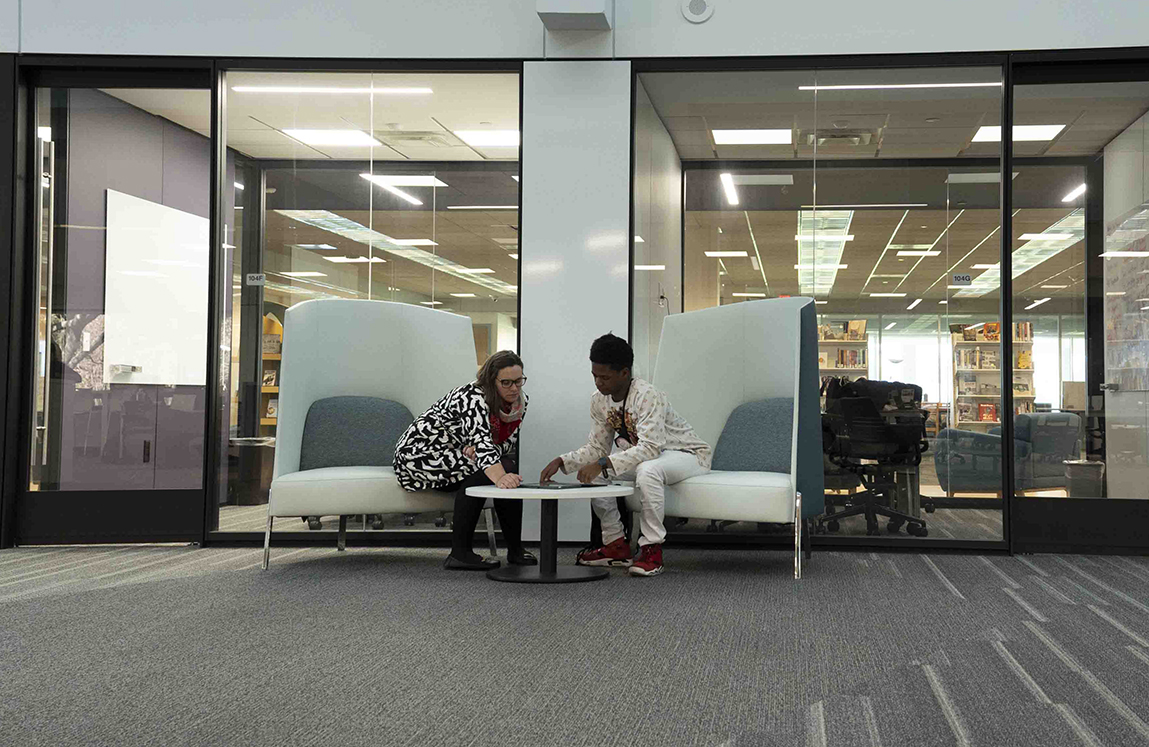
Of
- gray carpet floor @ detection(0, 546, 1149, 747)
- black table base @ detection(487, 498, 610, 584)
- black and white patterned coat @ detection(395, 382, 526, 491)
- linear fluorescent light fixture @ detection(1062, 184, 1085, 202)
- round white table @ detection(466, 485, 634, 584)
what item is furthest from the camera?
linear fluorescent light fixture @ detection(1062, 184, 1085, 202)

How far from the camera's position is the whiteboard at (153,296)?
5406 millimetres

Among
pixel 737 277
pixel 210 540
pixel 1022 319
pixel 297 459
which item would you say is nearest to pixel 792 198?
pixel 737 277

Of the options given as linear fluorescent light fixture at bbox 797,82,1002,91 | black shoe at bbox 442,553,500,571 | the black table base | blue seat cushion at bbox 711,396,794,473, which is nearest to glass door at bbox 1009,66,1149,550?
linear fluorescent light fixture at bbox 797,82,1002,91

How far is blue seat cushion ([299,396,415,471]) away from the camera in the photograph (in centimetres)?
496

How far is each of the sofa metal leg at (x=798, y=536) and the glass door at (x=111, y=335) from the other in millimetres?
3135

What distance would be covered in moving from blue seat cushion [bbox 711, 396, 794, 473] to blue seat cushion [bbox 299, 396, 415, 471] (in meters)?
1.65

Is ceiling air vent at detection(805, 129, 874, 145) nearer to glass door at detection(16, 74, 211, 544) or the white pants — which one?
the white pants

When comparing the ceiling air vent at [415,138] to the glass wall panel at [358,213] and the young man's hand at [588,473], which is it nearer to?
the glass wall panel at [358,213]

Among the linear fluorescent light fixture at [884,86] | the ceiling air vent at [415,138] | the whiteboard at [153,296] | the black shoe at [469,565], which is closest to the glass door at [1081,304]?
the linear fluorescent light fixture at [884,86]

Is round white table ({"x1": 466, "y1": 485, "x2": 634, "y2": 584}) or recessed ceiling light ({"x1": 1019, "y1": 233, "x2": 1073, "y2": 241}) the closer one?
round white table ({"x1": 466, "y1": 485, "x2": 634, "y2": 584})

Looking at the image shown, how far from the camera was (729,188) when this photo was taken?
5492 mm

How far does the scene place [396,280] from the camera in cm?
539

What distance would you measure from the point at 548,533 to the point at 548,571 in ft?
0.53

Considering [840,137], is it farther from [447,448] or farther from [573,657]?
[573,657]
